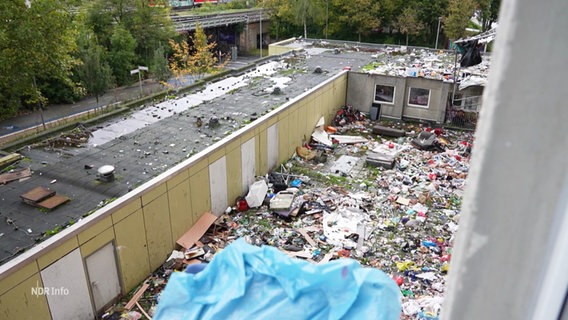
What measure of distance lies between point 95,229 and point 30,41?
11377 millimetres

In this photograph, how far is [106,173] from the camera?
30.5 ft

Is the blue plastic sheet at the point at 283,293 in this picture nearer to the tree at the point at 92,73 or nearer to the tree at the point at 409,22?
the tree at the point at 92,73

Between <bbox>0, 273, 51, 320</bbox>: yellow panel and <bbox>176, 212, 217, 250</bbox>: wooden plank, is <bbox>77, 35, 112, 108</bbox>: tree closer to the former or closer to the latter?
<bbox>176, 212, 217, 250</bbox>: wooden plank

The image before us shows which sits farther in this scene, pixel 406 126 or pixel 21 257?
pixel 406 126

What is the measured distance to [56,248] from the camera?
7223 mm

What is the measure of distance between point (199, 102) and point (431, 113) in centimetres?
1084

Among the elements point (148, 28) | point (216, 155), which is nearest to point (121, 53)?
point (148, 28)

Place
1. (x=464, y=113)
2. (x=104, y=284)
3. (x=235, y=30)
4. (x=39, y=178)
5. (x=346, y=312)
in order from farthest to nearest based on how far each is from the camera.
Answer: (x=235, y=30)
(x=464, y=113)
(x=39, y=178)
(x=104, y=284)
(x=346, y=312)

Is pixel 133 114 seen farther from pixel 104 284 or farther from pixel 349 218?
pixel 349 218

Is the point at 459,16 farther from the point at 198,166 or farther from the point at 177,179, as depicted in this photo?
the point at 177,179

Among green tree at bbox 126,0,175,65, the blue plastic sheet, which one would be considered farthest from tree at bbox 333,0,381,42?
the blue plastic sheet

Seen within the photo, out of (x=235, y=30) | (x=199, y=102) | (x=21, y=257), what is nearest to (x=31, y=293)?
(x=21, y=257)

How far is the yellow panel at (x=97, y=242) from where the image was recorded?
7785 millimetres

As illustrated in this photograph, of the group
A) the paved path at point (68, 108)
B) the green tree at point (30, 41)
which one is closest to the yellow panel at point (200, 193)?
the green tree at point (30, 41)
